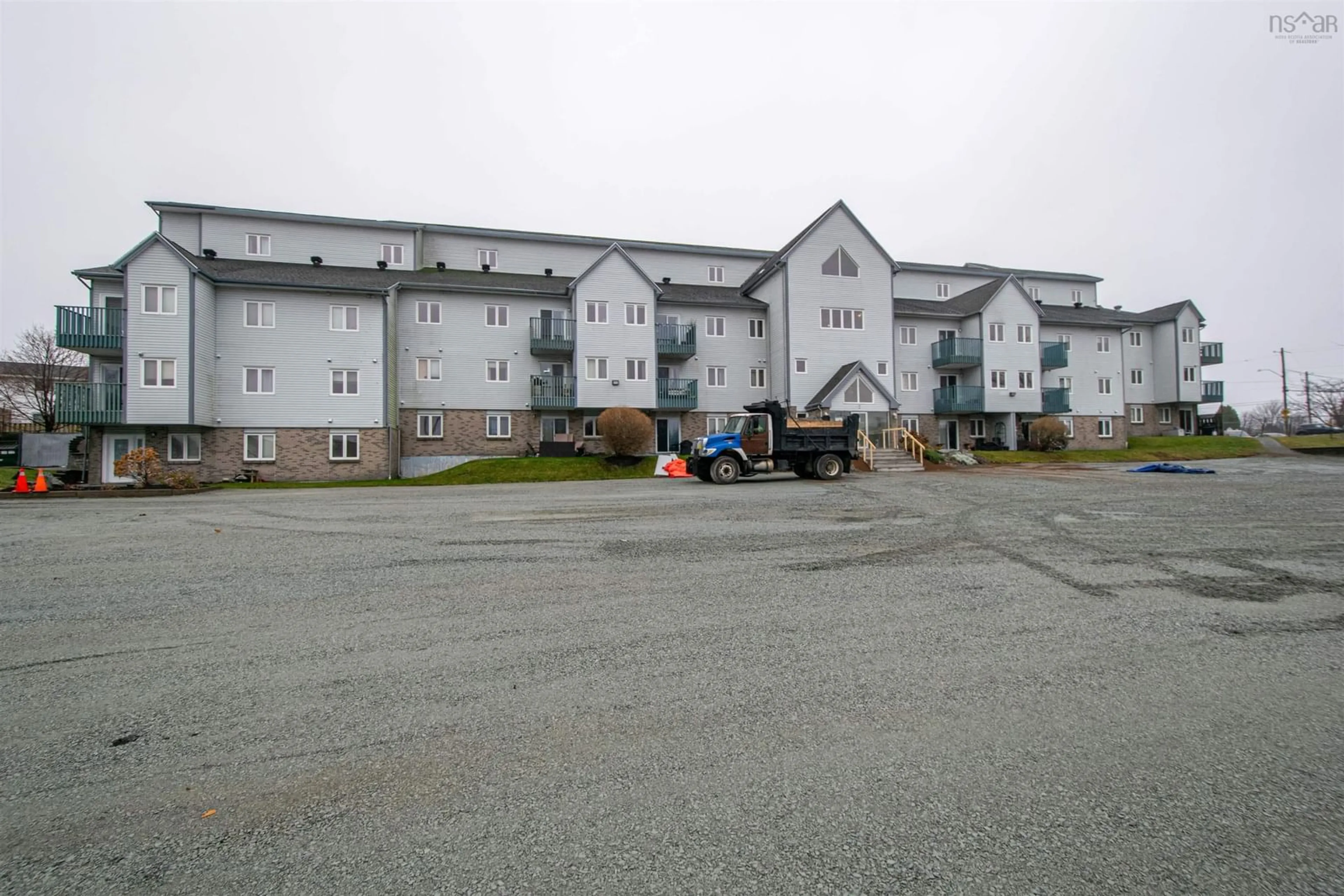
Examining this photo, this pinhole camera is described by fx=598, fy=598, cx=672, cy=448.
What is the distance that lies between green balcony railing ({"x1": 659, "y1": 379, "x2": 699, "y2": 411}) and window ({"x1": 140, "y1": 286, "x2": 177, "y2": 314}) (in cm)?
2280

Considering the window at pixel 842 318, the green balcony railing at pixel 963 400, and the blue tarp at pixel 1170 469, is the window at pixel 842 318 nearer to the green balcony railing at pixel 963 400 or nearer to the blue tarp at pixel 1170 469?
the green balcony railing at pixel 963 400

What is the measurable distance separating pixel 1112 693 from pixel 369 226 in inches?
1620

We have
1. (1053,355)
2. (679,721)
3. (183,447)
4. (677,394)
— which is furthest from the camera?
(1053,355)

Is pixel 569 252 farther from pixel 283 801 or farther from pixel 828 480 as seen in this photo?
pixel 283 801

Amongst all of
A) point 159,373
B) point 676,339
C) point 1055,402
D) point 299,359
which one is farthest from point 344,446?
point 1055,402

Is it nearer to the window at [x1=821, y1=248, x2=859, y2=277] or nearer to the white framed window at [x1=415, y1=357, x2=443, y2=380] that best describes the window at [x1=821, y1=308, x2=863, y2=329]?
the window at [x1=821, y1=248, x2=859, y2=277]

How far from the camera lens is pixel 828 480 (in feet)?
69.5

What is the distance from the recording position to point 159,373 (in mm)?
26266

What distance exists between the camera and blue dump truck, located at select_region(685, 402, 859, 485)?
2083 cm

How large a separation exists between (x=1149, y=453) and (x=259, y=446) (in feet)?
160

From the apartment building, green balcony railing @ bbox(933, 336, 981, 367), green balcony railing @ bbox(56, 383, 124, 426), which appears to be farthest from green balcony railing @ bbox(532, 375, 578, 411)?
green balcony railing @ bbox(933, 336, 981, 367)

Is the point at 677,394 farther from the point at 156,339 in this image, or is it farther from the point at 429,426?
the point at 156,339

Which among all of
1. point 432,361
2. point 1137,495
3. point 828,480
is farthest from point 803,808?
point 432,361

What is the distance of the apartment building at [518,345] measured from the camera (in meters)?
27.1
